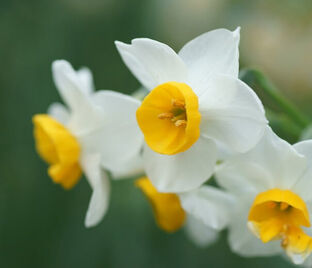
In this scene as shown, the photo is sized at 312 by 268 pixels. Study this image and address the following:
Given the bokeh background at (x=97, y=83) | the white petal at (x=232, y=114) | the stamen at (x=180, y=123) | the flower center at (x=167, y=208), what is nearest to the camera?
the white petal at (x=232, y=114)

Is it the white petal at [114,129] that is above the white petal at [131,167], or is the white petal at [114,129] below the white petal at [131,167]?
above

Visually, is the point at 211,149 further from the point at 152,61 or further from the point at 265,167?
the point at 152,61

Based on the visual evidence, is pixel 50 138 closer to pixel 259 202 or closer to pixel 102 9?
pixel 259 202

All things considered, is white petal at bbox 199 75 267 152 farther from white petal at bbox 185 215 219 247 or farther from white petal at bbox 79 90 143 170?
white petal at bbox 185 215 219 247

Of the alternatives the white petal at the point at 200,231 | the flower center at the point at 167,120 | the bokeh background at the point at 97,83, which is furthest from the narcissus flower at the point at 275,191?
the bokeh background at the point at 97,83

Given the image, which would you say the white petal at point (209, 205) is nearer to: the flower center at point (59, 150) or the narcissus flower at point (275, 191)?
the narcissus flower at point (275, 191)

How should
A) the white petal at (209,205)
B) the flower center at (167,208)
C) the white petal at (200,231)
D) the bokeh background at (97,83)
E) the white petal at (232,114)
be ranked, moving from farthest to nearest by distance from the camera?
1. the bokeh background at (97,83)
2. the white petal at (200,231)
3. the flower center at (167,208)
4. the white petal at (209,205)
5. the white petal at (232,114)

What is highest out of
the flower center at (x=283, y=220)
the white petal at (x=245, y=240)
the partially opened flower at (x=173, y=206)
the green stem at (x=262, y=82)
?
the green stem at (x=262, y=82)

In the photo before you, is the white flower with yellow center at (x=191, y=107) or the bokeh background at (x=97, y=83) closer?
the white flower with yellow center at (x=191, y=107)
